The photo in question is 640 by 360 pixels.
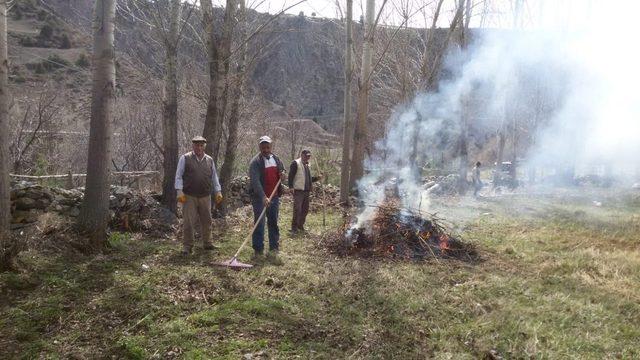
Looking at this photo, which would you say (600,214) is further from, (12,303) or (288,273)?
(12,303)

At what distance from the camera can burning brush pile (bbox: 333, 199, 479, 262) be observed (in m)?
7.75

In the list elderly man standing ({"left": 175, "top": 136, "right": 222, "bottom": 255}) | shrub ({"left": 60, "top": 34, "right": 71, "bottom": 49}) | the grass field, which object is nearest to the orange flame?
the grass field

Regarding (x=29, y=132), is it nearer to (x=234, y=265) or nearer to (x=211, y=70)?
(x=211, y=70)

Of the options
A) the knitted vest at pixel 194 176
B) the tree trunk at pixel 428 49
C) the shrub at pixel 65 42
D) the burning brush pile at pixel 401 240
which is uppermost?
the shrub at pixel 65 42

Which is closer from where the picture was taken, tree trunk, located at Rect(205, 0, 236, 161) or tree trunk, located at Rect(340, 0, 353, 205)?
tree trunk, located at Rect(205, 0, 236, 161)

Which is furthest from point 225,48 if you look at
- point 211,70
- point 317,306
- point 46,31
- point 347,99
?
point 46,31

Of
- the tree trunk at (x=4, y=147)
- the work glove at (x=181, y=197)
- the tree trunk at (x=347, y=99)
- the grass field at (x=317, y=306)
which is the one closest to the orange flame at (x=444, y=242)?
the grass field at (x=317, y=306)

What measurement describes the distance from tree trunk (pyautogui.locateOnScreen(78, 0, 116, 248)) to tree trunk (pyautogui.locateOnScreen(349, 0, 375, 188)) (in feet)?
25.7

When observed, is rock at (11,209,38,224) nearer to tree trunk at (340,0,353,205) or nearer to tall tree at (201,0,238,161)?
tall tree at (201,0,238,161)

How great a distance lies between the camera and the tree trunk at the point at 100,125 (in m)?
6.27

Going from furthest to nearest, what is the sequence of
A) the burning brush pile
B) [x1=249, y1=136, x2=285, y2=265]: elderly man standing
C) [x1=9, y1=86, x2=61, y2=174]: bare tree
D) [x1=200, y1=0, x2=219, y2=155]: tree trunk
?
[x1=9, y1=86, x2=61, y2=174]: bare tree < [x1=200, y1=0, x2=219, y2=155]: tree trunk < the burning brush pile < [x1=249, y1=136, x2=285, y2=265]: elderly man standing

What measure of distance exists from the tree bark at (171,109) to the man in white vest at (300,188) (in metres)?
2.56

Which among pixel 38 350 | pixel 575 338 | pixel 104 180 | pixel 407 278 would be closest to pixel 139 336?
pixel 38 350

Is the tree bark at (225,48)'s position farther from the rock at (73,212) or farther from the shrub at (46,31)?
the shrub at (46,31)
